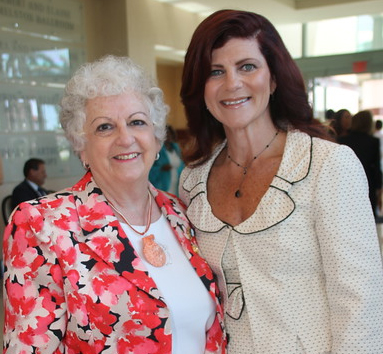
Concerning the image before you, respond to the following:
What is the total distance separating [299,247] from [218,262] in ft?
0.97

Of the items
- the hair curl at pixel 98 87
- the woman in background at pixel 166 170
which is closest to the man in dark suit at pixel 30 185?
the woman in background at pixel 166 170

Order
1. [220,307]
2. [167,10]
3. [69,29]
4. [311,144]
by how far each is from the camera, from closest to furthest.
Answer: [311,144]
[220,307]
[69,29]
[167,10]

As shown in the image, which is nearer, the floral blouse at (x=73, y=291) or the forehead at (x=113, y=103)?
the floral blouse at (x=73, y=291)

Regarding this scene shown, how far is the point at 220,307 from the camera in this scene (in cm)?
172

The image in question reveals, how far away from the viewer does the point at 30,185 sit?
575 cm

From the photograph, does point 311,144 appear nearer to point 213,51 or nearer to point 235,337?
point 213,51

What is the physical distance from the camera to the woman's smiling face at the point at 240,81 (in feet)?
5.43

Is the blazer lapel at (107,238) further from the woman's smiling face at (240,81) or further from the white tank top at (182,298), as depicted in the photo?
the woman's smiling face at (240,81)

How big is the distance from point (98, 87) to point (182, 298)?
77 centimetres

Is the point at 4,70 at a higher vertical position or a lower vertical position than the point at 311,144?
higher

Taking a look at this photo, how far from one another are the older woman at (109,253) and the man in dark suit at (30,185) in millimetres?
4129

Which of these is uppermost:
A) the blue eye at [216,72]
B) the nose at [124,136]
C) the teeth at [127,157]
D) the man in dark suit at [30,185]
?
the blue eye at [216,72]

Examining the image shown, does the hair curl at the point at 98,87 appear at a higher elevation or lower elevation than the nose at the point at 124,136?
higher

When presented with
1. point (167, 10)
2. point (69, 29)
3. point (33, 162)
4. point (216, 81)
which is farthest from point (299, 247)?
point (167, 10)
